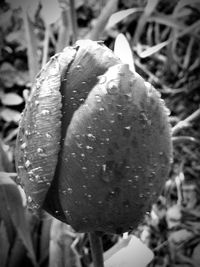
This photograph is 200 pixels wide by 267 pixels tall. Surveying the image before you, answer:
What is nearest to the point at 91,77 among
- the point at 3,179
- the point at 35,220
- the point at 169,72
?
the point at 3,179

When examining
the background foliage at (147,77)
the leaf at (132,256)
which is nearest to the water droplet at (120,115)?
the background foliage at (147,77)

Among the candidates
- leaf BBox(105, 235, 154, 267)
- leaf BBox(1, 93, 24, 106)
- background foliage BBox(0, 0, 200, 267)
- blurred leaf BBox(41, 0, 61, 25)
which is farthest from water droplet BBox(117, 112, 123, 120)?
leaf BBox(1, 93, 24, 106)

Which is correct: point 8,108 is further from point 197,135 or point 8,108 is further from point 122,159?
point 122,159

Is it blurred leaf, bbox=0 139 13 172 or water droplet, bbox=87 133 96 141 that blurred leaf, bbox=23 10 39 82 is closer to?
blurred leaf, bbox=0 139 13 172

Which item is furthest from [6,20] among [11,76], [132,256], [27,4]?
[132,256]

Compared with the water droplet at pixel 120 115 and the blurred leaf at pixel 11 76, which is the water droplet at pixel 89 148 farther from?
the blurred leaf at pixel 11 76
